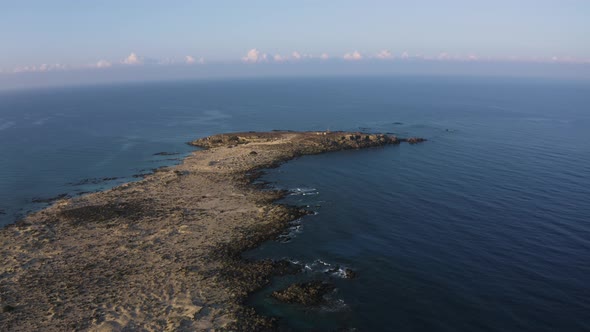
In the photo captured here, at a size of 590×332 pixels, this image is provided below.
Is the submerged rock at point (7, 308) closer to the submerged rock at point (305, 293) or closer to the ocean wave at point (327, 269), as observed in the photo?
the submerged rock at point (305, 293)

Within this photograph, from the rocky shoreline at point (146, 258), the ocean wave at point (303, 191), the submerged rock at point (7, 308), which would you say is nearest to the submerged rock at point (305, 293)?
the rocky shoreline at point (146, 258)

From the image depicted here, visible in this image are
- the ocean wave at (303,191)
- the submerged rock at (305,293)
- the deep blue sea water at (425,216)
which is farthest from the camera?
the ocean wave at (303,191)

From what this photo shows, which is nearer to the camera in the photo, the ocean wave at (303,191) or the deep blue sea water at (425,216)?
the deep blue sea water at (425,216)

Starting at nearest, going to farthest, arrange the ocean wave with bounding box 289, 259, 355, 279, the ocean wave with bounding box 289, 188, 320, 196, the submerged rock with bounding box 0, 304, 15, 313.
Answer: the submerged rock with bounding box 0, 304, 15, 313
the ocean wave with bounding box 289, 259, 355, 279
the ocean wave with bounding box 289, 188, 320, 196

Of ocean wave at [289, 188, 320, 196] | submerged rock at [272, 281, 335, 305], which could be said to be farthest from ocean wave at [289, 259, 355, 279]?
ocean wave at [289, 188, 320, 196]

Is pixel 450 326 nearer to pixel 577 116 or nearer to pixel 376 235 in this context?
pixel 376 235

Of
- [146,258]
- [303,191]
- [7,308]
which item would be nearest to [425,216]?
[303,191]

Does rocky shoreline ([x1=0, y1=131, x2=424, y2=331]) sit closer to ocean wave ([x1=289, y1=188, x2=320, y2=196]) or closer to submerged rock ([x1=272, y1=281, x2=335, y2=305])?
submerged rock ([x1=272, y1=281, x2=335, y2=305])

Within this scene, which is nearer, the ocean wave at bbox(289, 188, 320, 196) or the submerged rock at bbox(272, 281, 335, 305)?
the submerged rock at bbox(272, 281, 335, 305)
